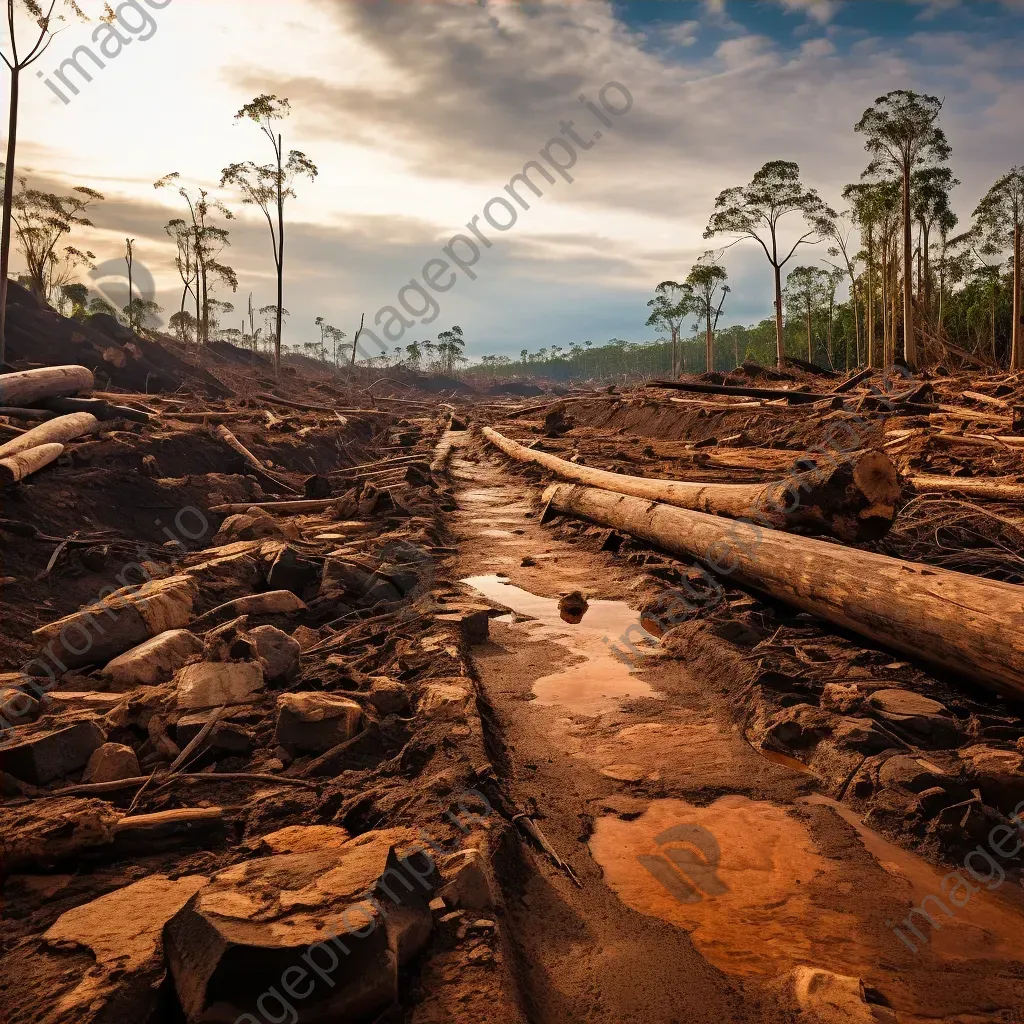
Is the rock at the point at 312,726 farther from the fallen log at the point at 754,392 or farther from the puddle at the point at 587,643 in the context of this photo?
the fallen log at the point at 754,392

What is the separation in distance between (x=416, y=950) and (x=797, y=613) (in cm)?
414

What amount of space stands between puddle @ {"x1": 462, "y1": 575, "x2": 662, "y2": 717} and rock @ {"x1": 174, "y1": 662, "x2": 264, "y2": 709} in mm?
1602

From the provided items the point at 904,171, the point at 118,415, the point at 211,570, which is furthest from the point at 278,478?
the point at 904,171

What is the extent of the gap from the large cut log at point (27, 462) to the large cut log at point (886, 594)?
6485 millimetres

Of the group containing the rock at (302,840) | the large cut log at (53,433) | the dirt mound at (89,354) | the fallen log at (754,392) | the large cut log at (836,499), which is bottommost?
the rock at (302,840)

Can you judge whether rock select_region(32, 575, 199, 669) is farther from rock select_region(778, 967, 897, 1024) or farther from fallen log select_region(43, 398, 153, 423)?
fallen log select_region(43, 398, 153, 423)

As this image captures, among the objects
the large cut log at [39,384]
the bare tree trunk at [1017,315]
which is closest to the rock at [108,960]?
the large cut log at [39,384]

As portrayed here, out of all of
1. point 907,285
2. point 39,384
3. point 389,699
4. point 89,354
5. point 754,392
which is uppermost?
point 907,285

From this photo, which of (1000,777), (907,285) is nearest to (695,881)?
(1000,777)

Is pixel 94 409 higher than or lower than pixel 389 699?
higher

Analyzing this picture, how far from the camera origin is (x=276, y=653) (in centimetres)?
391

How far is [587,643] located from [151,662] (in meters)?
2.80

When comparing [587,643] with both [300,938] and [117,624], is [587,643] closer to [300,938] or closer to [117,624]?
[117,624]

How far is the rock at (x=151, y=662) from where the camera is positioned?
388cm
